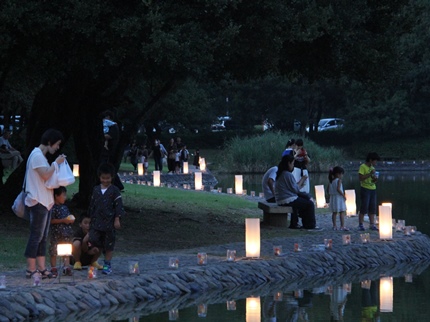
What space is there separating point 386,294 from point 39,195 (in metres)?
5.75

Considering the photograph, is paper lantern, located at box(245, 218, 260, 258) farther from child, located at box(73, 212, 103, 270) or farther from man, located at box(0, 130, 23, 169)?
man, located at box(0, 130, 23, 169)

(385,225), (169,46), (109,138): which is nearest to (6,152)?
(109,138)

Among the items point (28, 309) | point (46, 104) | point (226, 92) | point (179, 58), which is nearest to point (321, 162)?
point (226, 92)

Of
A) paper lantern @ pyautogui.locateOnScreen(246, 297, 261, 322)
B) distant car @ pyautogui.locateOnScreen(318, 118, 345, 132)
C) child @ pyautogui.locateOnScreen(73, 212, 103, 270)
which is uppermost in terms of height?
distant car @ pyautogui.locateOnScreen(318, 118, 345, 132)

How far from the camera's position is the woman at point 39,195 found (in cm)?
1429

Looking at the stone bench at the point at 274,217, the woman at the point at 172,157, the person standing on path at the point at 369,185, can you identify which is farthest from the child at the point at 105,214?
the woman at the point at 172,157

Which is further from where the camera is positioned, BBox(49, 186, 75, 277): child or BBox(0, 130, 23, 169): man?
BBox(0, 130, 23, 169): man

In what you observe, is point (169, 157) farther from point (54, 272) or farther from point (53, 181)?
point (53, 181)

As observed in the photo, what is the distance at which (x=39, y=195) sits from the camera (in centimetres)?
1430

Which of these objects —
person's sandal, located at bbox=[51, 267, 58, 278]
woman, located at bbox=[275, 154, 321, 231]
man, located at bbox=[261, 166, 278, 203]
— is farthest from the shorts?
man, located at bbox=[261, 166, 278, 203]

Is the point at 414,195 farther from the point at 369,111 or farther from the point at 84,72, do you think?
the point at 369,111

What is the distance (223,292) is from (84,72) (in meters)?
7.02

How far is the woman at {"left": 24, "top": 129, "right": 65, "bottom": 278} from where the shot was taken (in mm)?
14289

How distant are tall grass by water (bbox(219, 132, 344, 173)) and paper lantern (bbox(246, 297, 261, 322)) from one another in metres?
39.1
